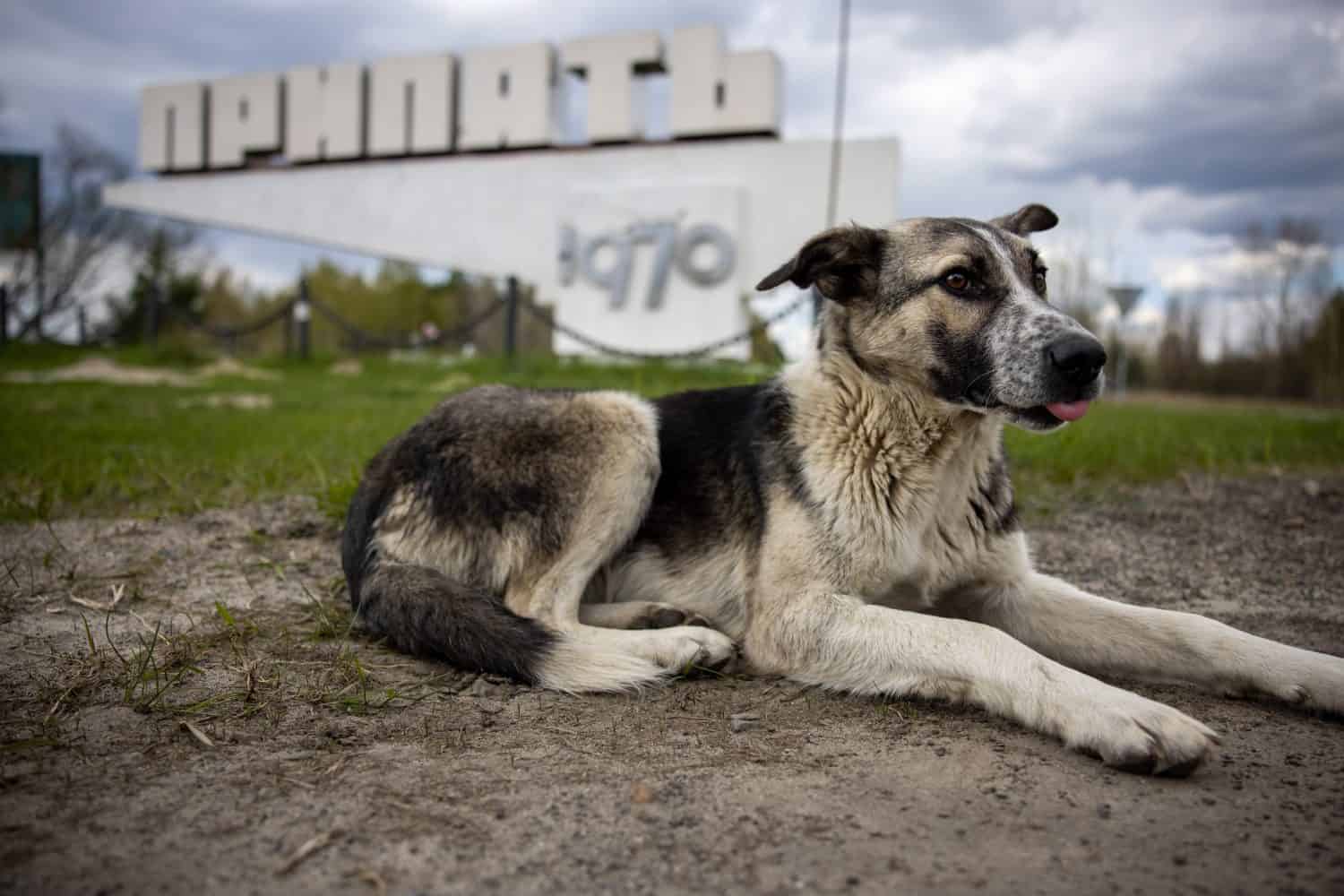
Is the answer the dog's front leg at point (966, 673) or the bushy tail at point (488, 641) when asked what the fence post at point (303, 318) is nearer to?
the bushy tail at point (488, 641)

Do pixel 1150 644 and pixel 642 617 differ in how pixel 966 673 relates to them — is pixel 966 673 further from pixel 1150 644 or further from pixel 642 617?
pixel 642 617

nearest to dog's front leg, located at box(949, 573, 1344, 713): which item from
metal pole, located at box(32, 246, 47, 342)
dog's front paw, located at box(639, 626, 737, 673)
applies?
dog's front paw, located at box(639, 626, 737, 673)

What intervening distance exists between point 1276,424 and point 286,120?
1062 inches

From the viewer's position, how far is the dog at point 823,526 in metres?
2.73

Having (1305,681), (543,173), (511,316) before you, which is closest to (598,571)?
(1305,681)

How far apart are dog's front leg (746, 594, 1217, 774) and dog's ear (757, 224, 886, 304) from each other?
1144 mm

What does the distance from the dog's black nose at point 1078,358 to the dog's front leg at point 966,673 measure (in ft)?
2.68

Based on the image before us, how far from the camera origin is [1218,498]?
6.01 m

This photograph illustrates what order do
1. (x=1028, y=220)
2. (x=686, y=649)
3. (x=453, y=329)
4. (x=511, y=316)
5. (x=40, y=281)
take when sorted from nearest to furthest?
(x=686, y=649) → (x=1028, y=220) → (x=511, y=316) → (x=453, y=329) → (x=40, y=281)

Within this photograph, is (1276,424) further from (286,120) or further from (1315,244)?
(1315,244)

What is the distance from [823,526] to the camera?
3016mm

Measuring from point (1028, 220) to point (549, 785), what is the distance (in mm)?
3107

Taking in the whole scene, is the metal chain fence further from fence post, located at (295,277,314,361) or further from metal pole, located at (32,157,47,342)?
metal pole, located at (32,157,47,342)

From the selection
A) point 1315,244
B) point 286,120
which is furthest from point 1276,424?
point 1315,244
